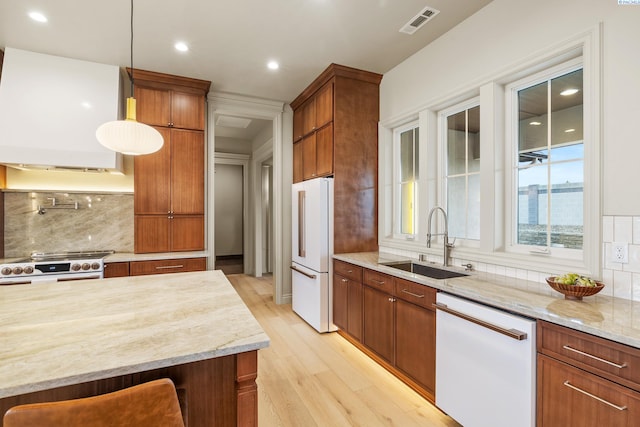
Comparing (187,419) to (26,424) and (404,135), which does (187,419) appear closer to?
(26,424)

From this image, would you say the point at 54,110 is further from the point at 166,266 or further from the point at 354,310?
the point at 354,310

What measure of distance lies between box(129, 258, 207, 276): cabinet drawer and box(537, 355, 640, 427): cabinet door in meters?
3.02

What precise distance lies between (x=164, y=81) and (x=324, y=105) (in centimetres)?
180

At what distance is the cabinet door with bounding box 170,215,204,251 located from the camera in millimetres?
3453

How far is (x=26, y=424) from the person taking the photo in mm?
771

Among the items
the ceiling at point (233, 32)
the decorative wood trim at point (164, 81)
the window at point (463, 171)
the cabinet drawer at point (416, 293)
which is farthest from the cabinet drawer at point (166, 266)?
the window at point (463, 171)

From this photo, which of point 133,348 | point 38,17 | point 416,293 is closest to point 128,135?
point 133,348

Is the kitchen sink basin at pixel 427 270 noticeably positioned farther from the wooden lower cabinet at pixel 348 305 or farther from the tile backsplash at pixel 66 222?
the tile backsplash at pixel 66 222

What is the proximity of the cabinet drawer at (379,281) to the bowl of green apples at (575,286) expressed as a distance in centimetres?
106

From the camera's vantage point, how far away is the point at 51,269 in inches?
108

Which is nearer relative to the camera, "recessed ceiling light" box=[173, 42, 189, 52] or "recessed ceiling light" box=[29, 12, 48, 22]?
"recessed ceiling light" box=[29, 12, 48, 22]

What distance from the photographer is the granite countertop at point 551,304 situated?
120cm

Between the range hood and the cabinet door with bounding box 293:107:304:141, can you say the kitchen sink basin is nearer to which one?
the cabinet door with bounding box 293:107:304:141

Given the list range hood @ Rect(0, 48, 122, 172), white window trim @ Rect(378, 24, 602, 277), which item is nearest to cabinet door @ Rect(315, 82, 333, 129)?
white window trim @ Rect(378, 24, 602, 277)
